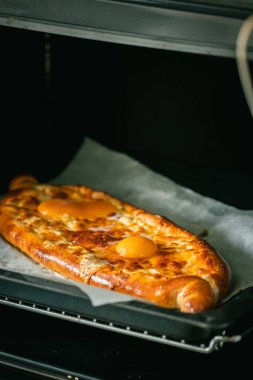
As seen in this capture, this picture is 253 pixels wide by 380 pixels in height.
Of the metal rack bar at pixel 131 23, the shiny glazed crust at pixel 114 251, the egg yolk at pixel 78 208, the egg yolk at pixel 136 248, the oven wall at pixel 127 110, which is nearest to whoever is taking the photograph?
the metal rack bar at pixel 131 23

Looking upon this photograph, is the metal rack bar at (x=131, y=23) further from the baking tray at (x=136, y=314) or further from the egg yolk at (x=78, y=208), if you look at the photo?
the egg yolk at (x=78, y=208)

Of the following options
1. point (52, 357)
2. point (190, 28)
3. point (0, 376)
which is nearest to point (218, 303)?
point (52, 357)

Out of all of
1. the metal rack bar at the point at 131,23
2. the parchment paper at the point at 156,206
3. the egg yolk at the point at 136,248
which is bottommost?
the parchment paper at the point at 156,206

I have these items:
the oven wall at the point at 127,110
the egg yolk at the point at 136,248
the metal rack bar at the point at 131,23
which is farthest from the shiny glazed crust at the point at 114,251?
the metal rack bar at the point at 131,23

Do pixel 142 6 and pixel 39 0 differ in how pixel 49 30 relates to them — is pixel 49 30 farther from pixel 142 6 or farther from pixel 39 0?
pixel 142 6

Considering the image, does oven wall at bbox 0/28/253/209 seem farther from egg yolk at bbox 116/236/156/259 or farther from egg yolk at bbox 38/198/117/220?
egg yolk at bbox 116/236/156/259

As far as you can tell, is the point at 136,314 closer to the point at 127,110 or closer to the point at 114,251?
the point at 114,251

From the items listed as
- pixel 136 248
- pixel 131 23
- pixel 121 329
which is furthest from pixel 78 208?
pixel 131 23
